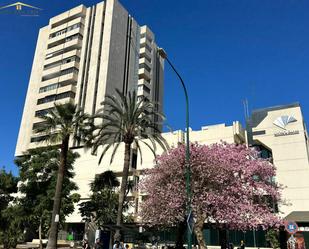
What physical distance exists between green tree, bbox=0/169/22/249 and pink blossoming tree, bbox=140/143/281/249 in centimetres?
1311

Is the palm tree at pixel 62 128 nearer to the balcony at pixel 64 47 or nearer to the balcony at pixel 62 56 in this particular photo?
the balcony at pixel 62 56

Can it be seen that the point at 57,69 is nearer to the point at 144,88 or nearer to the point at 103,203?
the point at 144,88

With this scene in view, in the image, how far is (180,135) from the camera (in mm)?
53906

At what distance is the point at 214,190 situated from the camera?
26391 mm

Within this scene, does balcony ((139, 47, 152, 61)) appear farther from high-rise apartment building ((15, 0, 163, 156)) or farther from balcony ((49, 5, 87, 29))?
balcony ((49, 5, 87, 29))

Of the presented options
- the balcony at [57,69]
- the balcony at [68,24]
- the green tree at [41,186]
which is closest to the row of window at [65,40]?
the balcony at [68,24]

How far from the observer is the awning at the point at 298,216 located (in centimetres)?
3941

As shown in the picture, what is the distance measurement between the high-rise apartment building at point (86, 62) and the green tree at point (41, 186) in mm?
26795

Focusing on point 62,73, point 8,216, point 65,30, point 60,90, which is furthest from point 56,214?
point 65,30

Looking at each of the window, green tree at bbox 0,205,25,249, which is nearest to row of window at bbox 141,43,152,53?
the window

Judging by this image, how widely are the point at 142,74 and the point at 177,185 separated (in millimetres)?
56220

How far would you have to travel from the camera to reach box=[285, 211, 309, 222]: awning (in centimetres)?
3941

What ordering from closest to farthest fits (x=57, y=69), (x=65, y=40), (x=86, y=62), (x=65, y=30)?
1. (x=86, y=62)
2. (x=57, y=69)
3. (x=65, y=40)
4. (x=65, y=30)

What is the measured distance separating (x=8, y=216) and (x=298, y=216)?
3460cm
